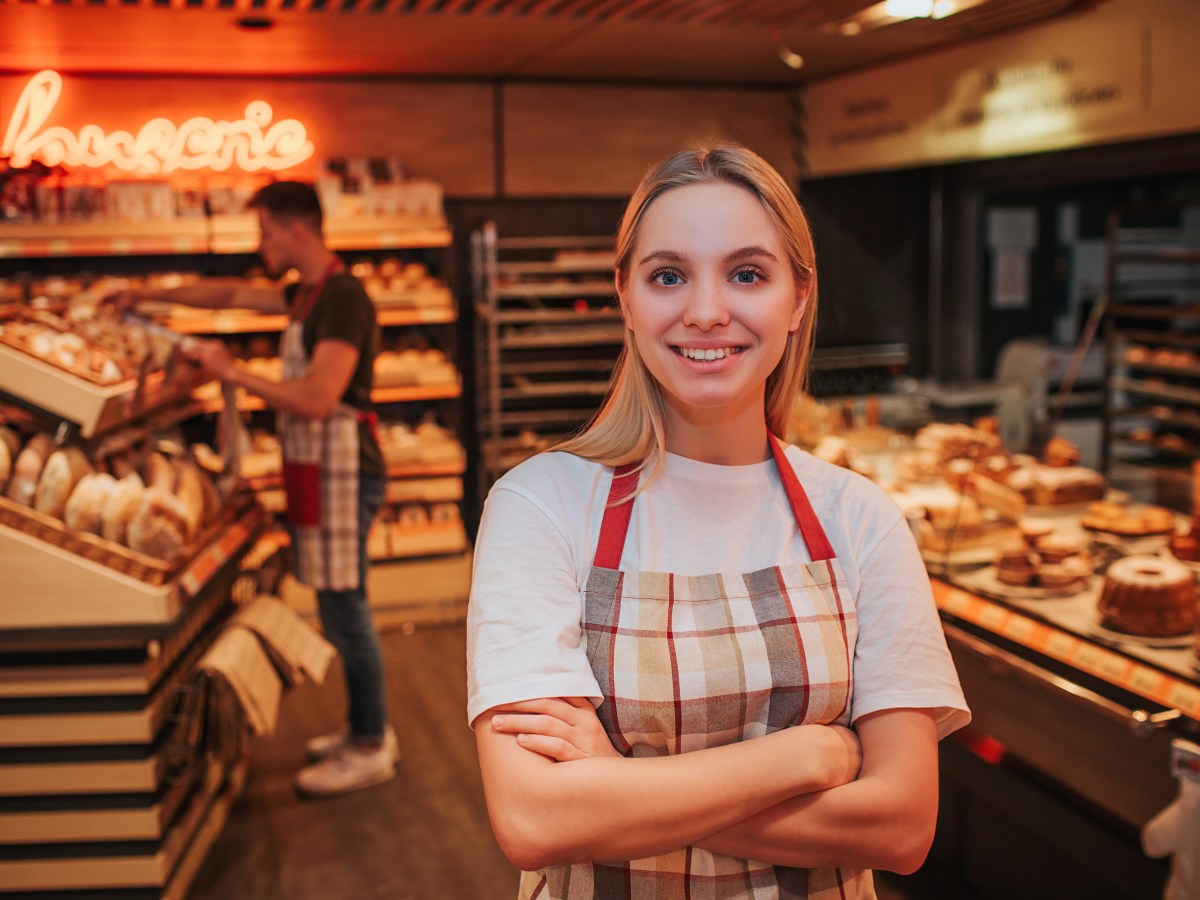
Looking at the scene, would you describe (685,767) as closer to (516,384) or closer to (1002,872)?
(1002,872)

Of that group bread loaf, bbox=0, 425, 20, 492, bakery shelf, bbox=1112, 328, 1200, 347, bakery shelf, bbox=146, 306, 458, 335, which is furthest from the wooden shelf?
bakery shelf, bbox=1112, 328, 1200, 347

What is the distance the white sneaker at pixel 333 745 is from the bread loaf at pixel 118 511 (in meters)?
1.41

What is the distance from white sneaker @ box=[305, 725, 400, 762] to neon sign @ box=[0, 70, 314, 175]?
3058 mm

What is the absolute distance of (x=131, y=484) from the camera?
10.1ft

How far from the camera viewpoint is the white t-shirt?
4.32 feet

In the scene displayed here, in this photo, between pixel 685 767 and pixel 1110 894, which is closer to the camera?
pixel 685 767

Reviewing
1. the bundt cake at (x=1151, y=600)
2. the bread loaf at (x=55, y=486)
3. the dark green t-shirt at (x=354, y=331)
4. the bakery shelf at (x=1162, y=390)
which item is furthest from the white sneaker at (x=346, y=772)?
the bakery shelf at (x=1162, y=390)

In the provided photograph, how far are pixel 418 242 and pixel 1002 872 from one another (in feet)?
13.0

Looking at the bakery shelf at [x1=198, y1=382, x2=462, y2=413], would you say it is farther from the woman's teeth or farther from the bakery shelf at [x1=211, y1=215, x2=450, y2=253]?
the woman's teeth

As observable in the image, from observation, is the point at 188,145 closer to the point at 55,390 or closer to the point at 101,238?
the point at 101,238

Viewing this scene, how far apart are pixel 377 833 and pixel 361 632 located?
663mm

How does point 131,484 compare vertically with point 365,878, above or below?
above

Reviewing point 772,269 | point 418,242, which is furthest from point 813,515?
point 418,242

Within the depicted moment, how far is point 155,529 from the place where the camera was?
304 cm
